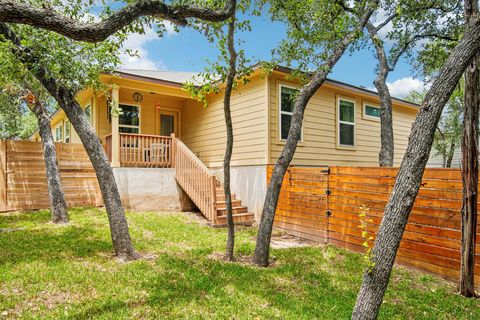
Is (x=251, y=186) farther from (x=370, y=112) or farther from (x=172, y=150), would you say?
(x=370, y=112)

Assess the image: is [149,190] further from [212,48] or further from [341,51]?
[341,51]

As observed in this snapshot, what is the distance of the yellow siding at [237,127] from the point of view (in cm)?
905

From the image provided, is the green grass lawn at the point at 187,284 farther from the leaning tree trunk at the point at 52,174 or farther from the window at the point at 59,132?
the window at the point at 59,132

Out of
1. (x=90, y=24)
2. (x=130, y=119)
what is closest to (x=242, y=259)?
(x=90, y=24)

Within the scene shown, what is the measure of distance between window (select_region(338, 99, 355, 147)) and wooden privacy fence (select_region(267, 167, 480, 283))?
3889 millimetres

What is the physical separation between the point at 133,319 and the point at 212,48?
400 centimetres

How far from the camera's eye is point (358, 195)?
19.9 feet

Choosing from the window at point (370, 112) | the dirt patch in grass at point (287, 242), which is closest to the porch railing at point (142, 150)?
the dirt patch in grass at point (287, 242)

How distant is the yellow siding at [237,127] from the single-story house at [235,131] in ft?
0.09

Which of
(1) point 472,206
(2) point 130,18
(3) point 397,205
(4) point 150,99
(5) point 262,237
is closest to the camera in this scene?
(3) point 397,205

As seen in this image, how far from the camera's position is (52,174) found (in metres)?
7.71

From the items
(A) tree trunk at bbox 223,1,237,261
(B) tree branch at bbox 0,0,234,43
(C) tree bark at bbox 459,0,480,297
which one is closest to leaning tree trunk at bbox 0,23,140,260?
(A) tree trunk at bbox 223,1,237,261

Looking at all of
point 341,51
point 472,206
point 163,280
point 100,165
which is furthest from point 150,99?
point 472,206

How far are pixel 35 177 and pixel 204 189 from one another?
4.88 m
